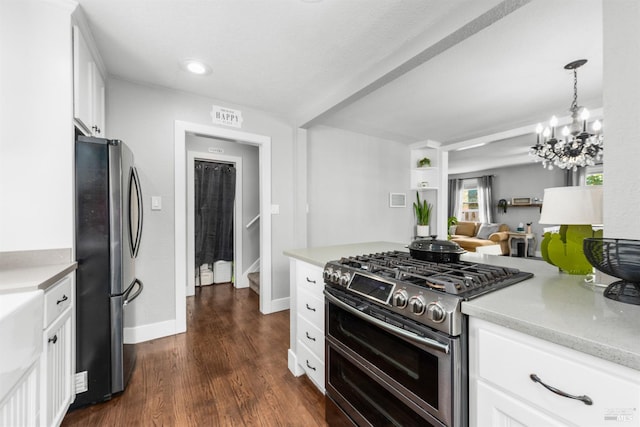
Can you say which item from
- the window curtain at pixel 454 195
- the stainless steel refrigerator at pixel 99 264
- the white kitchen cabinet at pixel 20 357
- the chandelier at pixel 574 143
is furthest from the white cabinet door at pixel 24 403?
the window curtain at pixel 454 195

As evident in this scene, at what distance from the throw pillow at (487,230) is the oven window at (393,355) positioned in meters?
7.20

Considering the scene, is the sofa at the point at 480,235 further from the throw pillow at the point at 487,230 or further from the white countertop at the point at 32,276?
the white countertop at the point at 32,276

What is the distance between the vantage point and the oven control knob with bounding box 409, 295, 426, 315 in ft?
3.05

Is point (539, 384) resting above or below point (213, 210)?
below

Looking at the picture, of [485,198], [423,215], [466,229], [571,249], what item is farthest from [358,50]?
[485,198]

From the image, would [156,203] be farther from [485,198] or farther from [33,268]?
[485,198]

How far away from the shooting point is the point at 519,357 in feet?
2.42

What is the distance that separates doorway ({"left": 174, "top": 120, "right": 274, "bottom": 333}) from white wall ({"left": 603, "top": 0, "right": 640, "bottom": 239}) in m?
2.64

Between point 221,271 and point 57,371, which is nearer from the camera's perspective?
point 57,371

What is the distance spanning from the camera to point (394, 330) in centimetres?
103

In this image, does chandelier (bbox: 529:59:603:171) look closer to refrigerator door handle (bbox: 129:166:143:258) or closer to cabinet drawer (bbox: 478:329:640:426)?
cabinet drawer (bbox: 478:329:640:426)

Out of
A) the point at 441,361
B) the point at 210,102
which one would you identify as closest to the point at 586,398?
the point at 441,361

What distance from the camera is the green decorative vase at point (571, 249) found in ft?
3.97

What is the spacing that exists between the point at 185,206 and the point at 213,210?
156cm
